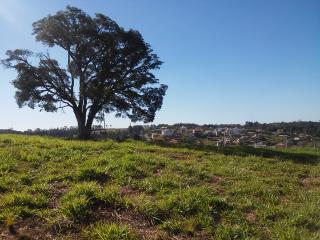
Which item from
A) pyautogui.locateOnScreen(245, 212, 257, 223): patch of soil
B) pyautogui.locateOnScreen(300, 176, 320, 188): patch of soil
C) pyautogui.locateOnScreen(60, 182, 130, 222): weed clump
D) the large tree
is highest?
the large tree

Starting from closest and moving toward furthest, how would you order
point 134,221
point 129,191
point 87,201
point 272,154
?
point 134,221 → point 87,201 → point 129,191 → point 272,154

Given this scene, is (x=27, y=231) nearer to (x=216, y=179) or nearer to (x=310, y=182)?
(x=216, y=179)

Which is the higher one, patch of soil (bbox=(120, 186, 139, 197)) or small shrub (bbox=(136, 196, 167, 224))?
patch of soil (bbox=(120, 186, 139, 197))

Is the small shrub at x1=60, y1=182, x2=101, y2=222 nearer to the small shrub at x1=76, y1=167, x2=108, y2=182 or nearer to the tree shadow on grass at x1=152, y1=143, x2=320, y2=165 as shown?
the small shrub at x1=76, y1=167, x2=108, y2=182

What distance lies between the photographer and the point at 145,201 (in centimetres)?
722

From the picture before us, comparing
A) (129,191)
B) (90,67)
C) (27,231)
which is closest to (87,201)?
(27,231)

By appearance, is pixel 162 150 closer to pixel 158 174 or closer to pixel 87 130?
pixel 158 174

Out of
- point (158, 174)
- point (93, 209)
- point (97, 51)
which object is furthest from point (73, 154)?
point (97, 51)

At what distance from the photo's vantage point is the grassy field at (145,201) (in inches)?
240

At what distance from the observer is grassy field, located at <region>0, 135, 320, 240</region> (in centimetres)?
609

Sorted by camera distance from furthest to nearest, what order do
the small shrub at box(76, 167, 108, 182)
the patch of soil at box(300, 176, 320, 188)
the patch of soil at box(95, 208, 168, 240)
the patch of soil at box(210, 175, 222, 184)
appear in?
1. the patch of soil at box(300, 176, 320, 188)
2. the patch of soil at box(210, 175, 222, 184)
3. the small shrub at box(76, 167, 108, 182)
4. the patch of soil at box(95, 208, 168, 240)

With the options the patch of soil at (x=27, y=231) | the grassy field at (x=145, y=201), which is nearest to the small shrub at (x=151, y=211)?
the grassy field at (x=145, y=201)

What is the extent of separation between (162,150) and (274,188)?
7.02 meters

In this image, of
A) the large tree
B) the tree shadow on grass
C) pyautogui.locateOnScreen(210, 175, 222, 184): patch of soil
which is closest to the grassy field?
pyautogui.locateOnScreen(210, 175, 222, 184): patch of soil
